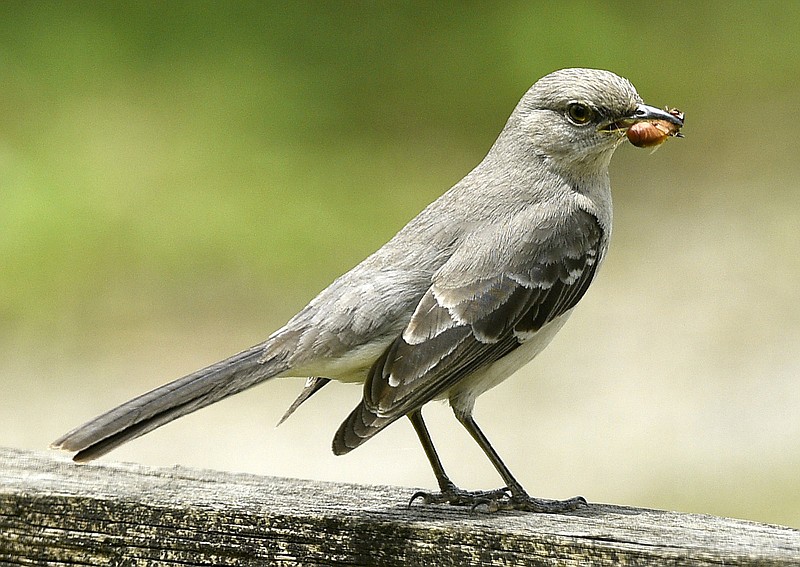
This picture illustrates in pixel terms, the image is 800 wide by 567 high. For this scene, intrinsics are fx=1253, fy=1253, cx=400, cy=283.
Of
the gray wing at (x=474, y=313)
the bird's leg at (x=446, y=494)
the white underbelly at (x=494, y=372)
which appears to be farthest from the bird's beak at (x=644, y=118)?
the bird's leg at (x=446, y=494)

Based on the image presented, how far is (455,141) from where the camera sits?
388 inches

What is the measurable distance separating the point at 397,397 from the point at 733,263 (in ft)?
21.3

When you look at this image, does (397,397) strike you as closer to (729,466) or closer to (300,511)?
(300,511)

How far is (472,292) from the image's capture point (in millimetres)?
3441

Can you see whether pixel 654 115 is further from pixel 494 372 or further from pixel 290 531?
pixel 290 531

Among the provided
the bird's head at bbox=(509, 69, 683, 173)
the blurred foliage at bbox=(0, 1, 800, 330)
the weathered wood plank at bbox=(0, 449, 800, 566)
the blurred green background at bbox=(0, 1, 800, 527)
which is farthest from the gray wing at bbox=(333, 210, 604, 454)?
the blurred foliage at bbox=(0, 1, 800, 330)

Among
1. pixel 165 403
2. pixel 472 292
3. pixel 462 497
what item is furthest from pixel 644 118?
pixel 165 403

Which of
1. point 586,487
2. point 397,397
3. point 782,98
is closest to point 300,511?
point 397,397

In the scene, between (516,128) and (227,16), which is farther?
(227,16)

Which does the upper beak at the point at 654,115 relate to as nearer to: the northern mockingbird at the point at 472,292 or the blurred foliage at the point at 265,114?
the northern mockingbird at the point at 472,292

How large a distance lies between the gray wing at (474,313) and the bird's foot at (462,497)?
0.75ft

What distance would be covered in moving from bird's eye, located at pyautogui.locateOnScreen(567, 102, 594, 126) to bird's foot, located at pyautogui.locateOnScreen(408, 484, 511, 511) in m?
1.15

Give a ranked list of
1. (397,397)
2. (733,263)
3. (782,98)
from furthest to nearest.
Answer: (782,98), (733,263), (397,397)

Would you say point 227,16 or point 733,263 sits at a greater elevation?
point 227,16
